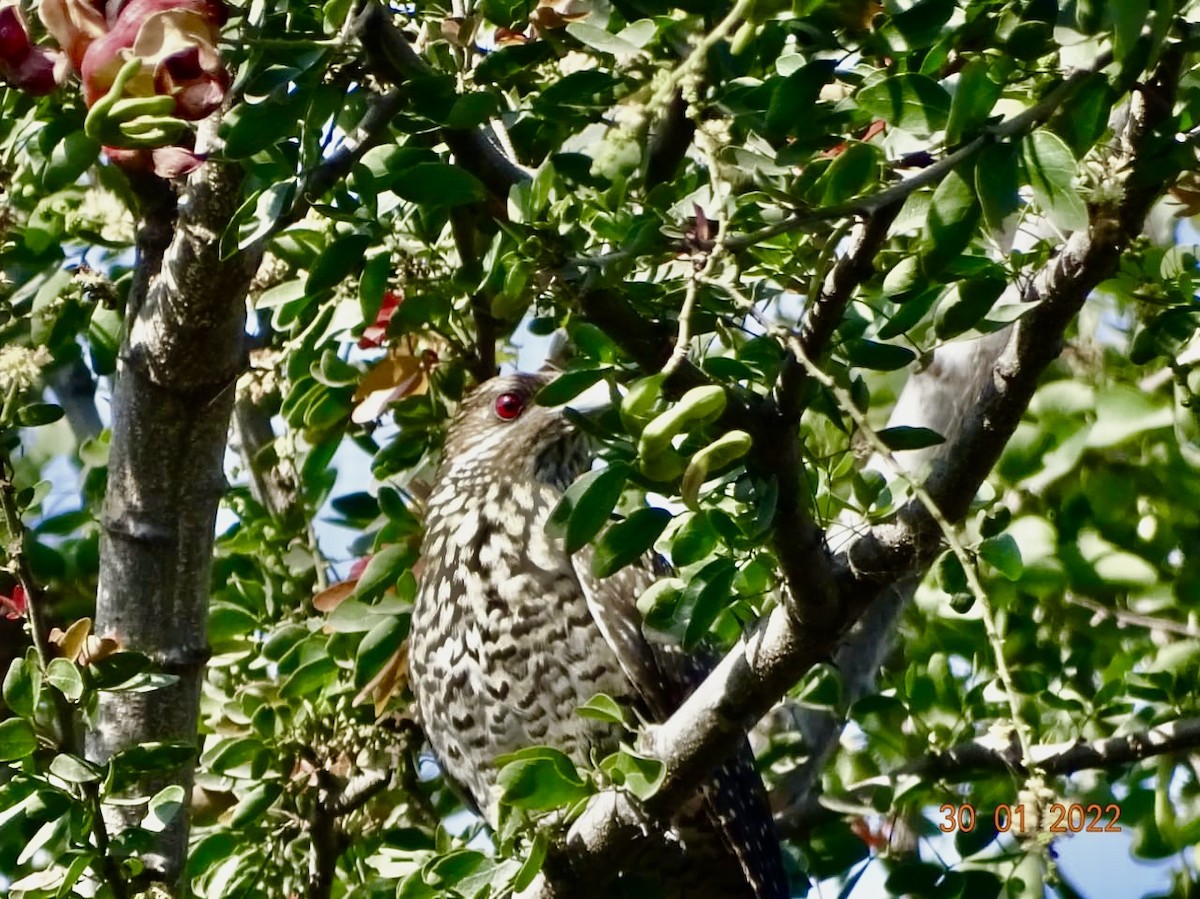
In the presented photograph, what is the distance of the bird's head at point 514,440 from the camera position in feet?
12.9

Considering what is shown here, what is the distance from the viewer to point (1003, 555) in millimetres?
2076

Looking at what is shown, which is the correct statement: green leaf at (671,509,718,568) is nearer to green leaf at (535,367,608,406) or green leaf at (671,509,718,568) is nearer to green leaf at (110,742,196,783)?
green leaf at (535,367,608,406)

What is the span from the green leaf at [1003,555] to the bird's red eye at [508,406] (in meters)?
1.91

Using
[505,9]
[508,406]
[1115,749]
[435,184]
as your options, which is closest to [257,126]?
[435,184]

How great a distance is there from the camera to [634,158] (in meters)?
2.35

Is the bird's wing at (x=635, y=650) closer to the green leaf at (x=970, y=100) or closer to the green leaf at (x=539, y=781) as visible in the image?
the green leaf at (x=539, y=781)

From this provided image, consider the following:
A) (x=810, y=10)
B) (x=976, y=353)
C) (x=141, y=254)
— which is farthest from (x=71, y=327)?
(x=810, y=10)

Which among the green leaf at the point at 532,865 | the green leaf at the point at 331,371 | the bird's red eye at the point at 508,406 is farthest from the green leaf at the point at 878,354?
the bird's red eye at the point at 508,406

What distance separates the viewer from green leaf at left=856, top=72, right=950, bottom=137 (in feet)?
5.75

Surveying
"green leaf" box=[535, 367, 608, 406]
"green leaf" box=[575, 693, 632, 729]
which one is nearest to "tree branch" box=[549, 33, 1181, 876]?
"green leaf" box=[575, 693, 632, 729]

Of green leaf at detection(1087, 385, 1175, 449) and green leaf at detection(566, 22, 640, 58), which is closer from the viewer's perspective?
green leaf at detection(566, 22, 640, 58)

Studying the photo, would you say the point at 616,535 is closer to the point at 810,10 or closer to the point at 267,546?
the point at 810,10

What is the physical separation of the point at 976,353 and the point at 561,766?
1211mm

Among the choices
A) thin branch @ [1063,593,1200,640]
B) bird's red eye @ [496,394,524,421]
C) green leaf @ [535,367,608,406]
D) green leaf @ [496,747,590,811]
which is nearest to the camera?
green leaf @ [535,367,608,406]
